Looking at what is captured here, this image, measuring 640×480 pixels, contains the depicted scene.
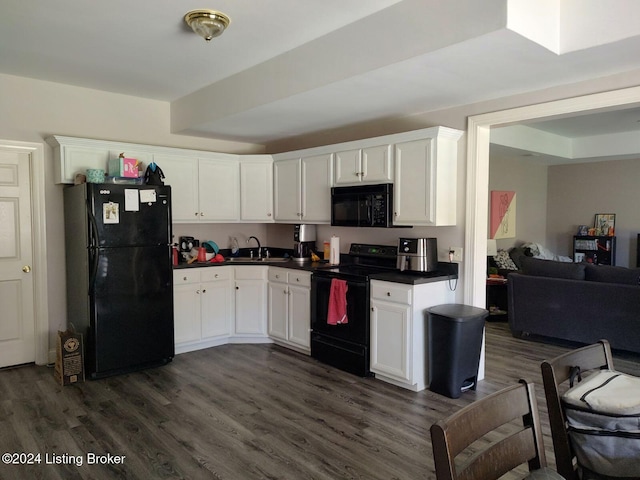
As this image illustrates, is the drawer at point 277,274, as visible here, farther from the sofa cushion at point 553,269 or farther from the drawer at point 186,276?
the sofa cushion at point 553,269

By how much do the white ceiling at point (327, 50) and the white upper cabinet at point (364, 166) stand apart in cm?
34

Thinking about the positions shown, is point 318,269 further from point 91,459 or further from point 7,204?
point 7,204

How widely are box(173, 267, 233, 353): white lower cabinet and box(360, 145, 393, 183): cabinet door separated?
5.87ft

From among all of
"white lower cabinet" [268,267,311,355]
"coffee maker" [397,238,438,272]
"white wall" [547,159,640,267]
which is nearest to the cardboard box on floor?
"white lower cabinet" [268,267,311,355]

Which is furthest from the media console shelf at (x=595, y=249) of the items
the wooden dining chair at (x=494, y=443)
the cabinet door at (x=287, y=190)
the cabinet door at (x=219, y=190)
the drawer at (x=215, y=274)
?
the wooden dining chair at (x=494, y=443)

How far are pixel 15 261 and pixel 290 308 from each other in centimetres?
253

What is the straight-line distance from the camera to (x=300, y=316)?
4.52 meters

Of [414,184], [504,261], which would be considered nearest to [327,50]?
[414,184]

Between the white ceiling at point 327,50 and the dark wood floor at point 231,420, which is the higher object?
the white ceiling at point 327,50

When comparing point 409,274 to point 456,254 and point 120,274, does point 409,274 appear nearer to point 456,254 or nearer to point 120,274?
point 456,254

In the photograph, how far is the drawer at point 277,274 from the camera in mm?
4676

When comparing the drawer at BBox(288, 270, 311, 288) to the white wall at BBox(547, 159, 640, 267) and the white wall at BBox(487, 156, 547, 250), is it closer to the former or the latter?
the white wall at BBox(487, 156, 547, 250)

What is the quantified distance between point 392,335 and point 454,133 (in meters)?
1.68

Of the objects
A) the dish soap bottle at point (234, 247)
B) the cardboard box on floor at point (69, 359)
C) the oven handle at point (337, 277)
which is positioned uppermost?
the dish soap bottle at point (234, 247)
